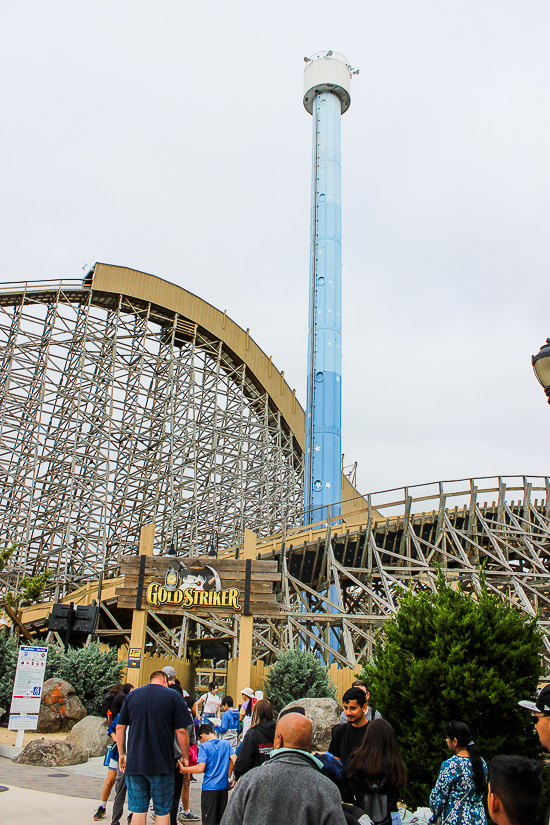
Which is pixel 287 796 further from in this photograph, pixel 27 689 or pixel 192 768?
pixel 27 689

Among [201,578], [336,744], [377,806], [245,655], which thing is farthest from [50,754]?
[377,806]

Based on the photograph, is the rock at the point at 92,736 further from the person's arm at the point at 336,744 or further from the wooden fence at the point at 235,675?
the person's arm at the point at 336,744

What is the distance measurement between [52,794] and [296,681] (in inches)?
265

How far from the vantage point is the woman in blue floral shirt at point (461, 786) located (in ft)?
14.3

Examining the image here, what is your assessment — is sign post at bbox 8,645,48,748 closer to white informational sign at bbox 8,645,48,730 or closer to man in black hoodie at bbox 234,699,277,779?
white informational sign at bbox 8,645,48,730

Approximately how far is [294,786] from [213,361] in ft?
96.6

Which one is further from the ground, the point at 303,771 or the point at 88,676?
the point at 303,771

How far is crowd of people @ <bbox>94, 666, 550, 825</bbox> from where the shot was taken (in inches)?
111

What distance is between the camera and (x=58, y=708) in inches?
A: 560

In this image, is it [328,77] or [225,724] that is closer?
[225,724]

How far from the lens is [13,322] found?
25688mm

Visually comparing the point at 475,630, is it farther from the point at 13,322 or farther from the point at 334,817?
the point at 13,322

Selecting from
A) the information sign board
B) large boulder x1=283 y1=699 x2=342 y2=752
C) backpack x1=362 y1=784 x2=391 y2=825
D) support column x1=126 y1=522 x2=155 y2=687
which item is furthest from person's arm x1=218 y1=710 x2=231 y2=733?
the information sign board

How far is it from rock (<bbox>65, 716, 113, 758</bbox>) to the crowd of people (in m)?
4.30
